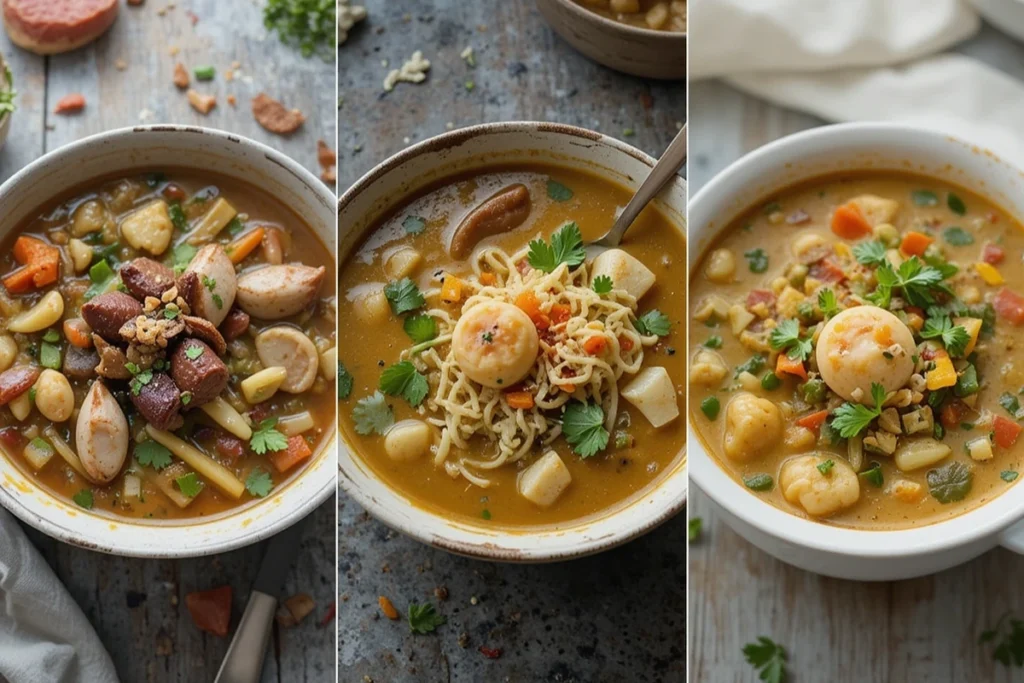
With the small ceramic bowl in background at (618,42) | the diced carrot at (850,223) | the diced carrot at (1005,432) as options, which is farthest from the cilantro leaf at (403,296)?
the diced carrot at (1005,432)

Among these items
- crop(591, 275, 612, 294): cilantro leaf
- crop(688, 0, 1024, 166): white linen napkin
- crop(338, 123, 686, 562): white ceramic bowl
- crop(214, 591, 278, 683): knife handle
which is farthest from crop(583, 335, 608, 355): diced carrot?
crop(214, 591, 278, 683): knife handle

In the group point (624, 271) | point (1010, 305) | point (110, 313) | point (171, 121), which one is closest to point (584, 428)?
point (624, 271)

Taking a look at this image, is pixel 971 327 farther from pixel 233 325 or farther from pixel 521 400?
pixel 233 325

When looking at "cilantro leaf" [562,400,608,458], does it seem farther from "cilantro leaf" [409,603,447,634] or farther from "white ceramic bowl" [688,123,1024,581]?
"cilantro leaf" [409,603,447,634]

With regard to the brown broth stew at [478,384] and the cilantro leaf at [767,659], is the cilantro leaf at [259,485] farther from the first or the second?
the cilantro leaf at [767,659]

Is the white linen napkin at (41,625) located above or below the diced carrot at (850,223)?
below

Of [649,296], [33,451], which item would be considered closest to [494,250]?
[649,296]

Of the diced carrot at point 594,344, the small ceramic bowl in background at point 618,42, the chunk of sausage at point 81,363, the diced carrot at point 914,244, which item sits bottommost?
the chunk of sausage at point 81,363
